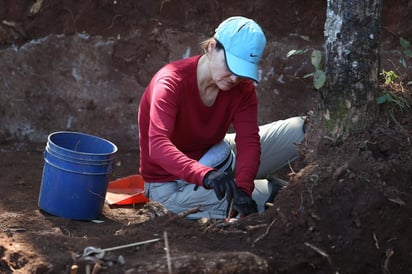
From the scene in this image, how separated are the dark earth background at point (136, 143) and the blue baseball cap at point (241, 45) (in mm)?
341

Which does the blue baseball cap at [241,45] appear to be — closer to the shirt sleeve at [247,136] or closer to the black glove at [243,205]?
the shirt sleeve at [247,136]

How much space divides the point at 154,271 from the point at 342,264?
717 mm

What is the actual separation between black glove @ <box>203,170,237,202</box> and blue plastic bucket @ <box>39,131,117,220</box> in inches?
36.6

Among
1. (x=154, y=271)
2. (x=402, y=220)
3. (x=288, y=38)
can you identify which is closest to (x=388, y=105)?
(x=402, y=220)

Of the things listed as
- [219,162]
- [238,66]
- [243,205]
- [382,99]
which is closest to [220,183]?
[243,205]

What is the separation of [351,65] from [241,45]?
1.71 ft

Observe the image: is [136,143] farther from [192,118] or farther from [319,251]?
[319,251]

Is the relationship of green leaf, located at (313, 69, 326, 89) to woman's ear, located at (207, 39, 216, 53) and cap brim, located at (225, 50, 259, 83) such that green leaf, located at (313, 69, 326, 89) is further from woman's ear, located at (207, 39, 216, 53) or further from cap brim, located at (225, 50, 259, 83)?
woman's ear, located at (207, 39, 216, 53)

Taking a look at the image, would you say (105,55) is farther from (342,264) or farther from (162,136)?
(342,264)

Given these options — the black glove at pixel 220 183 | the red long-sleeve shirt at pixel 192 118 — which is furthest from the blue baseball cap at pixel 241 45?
the black glove at pixel 220 183

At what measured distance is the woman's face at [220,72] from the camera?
135 inches

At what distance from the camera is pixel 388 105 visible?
3219 mm

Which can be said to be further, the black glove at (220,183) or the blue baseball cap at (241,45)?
the blue baseball cap at (241,45)

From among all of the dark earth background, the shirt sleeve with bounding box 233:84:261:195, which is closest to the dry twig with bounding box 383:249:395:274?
the dark earth background
